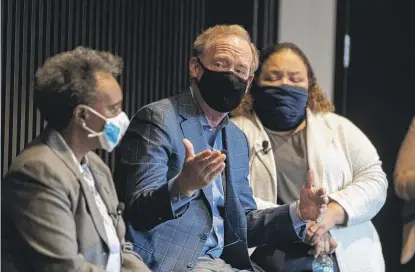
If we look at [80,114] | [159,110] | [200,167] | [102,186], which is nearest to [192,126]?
[159,110]

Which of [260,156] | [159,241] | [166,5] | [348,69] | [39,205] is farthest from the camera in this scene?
[348,69]

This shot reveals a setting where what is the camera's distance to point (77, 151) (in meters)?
2.84

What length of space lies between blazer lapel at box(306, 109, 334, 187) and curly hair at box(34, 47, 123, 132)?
156 cm

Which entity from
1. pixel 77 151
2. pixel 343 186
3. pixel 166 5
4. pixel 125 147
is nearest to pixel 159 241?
pixel 125 147

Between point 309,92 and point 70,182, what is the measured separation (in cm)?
186

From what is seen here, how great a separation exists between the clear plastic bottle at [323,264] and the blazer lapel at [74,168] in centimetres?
136

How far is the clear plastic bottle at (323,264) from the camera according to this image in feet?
12.8

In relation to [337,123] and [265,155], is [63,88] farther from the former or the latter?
[337,123]

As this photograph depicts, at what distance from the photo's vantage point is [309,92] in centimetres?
431

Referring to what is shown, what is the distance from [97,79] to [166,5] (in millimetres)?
1624

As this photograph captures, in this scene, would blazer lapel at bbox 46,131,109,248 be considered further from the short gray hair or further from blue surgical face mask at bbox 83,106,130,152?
the short gray hair

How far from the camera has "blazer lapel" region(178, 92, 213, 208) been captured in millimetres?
3434

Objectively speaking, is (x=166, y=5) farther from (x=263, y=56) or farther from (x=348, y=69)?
(x=348, y=69)

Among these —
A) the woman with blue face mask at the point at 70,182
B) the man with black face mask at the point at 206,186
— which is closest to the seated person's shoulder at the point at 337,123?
the man with black face mask at the point at 206,186
